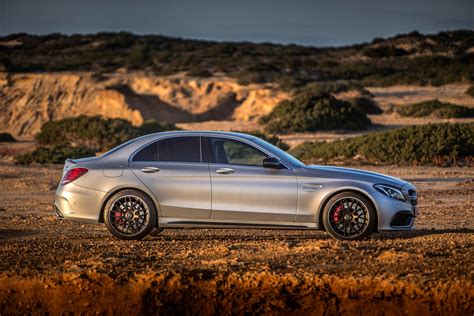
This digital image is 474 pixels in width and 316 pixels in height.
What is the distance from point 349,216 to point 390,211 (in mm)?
533

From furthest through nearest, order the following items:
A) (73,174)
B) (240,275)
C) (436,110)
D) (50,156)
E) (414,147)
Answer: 1. (436,110)
2. (50,156)
3. (414,147)
4. (73,174)
5. (240,275)

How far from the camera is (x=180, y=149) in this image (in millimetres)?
11922

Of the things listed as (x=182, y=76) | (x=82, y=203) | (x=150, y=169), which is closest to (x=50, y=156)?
(x=82, y=203)

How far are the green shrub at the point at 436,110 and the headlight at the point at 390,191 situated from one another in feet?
91.1

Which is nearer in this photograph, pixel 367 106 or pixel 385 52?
pixel 367 106

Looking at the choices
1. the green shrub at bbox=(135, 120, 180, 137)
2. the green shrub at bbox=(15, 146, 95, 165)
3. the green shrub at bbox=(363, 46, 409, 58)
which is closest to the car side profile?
the green shrub at bbox=(15, 146, 95, 165)

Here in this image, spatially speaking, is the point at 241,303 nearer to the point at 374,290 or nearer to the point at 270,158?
the point at 374,290

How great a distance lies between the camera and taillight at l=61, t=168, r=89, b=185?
38.9 ft

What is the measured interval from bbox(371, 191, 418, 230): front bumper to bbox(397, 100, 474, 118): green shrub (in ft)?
91.3

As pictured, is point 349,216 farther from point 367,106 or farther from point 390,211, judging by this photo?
point 367,106

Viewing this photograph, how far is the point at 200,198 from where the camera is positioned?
458 inches

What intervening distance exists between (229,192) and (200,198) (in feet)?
1.30

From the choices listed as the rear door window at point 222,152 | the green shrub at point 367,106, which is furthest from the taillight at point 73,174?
the green shrub at point 367,106

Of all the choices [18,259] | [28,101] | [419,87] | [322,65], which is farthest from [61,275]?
[322,65]
